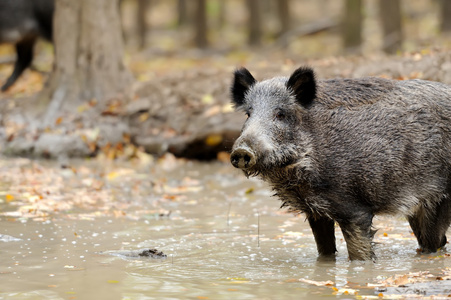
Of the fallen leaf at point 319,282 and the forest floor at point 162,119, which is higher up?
the forest floor at point 162,119

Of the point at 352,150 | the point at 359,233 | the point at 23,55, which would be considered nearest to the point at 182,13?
the point at 23,55

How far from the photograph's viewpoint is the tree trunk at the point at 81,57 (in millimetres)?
15422

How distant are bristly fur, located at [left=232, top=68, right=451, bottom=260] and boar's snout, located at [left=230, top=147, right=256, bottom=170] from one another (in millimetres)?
120

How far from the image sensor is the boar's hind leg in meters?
6.81

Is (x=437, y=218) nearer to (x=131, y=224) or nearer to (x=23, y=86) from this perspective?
(x=131, y=224)

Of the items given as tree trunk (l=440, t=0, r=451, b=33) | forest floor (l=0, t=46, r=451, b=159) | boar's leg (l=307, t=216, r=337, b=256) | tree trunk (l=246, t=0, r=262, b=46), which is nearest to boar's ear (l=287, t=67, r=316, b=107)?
boar's leg (l=307, t=216, r=337, b=256)

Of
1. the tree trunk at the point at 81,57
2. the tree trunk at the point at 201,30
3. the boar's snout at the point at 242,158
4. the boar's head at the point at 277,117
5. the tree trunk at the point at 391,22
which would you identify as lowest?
the boar's snout at the point at 242,158

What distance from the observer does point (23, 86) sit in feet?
64.1

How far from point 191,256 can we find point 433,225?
2451 mm

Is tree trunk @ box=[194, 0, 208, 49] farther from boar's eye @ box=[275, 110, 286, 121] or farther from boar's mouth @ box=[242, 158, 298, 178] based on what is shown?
boar's mouth @ box=[242, 158, 298, 178]

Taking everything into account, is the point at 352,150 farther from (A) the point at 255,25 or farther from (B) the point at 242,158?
(A) the point at 255,25

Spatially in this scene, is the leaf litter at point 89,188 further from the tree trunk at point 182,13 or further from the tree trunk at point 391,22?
the tree trunk at point 182,13

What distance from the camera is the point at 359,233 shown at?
6.30 m

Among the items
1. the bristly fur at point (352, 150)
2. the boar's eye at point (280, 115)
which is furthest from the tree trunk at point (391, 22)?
the boar's eye at point (280, 115)
